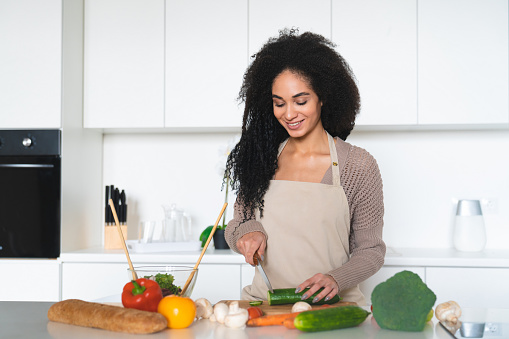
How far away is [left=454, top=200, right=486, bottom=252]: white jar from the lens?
2760mm

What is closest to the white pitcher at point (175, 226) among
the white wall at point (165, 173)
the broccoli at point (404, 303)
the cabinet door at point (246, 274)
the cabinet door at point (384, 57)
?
the white wall at point (165, 173)

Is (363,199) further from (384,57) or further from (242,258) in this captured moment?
(384,57)

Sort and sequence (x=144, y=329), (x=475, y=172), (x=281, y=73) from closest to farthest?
(x=144, y=329) → (x=281, y=73) → (x=475, y=172)

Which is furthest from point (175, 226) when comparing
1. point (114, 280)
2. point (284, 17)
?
point (284, 17)

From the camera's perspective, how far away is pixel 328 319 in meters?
1.08

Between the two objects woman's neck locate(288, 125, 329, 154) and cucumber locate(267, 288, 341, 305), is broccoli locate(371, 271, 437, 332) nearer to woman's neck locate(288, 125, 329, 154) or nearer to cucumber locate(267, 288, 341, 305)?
cucumber locate(267, 288, 341, 305)

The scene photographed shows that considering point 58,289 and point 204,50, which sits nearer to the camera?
point 58,289

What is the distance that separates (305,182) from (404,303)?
73cm

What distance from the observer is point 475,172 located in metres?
3.03

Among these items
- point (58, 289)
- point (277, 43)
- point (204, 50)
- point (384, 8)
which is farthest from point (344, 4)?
point (58, 289)

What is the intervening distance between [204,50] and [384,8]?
3.03 ft

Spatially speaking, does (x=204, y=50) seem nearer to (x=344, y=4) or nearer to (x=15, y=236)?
(x=344, y=4)

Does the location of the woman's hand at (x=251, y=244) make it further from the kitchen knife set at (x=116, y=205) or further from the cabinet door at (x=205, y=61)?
the kitchen knife set at (x=116, y=205)

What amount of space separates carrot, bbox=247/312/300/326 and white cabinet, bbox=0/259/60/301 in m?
1.79
